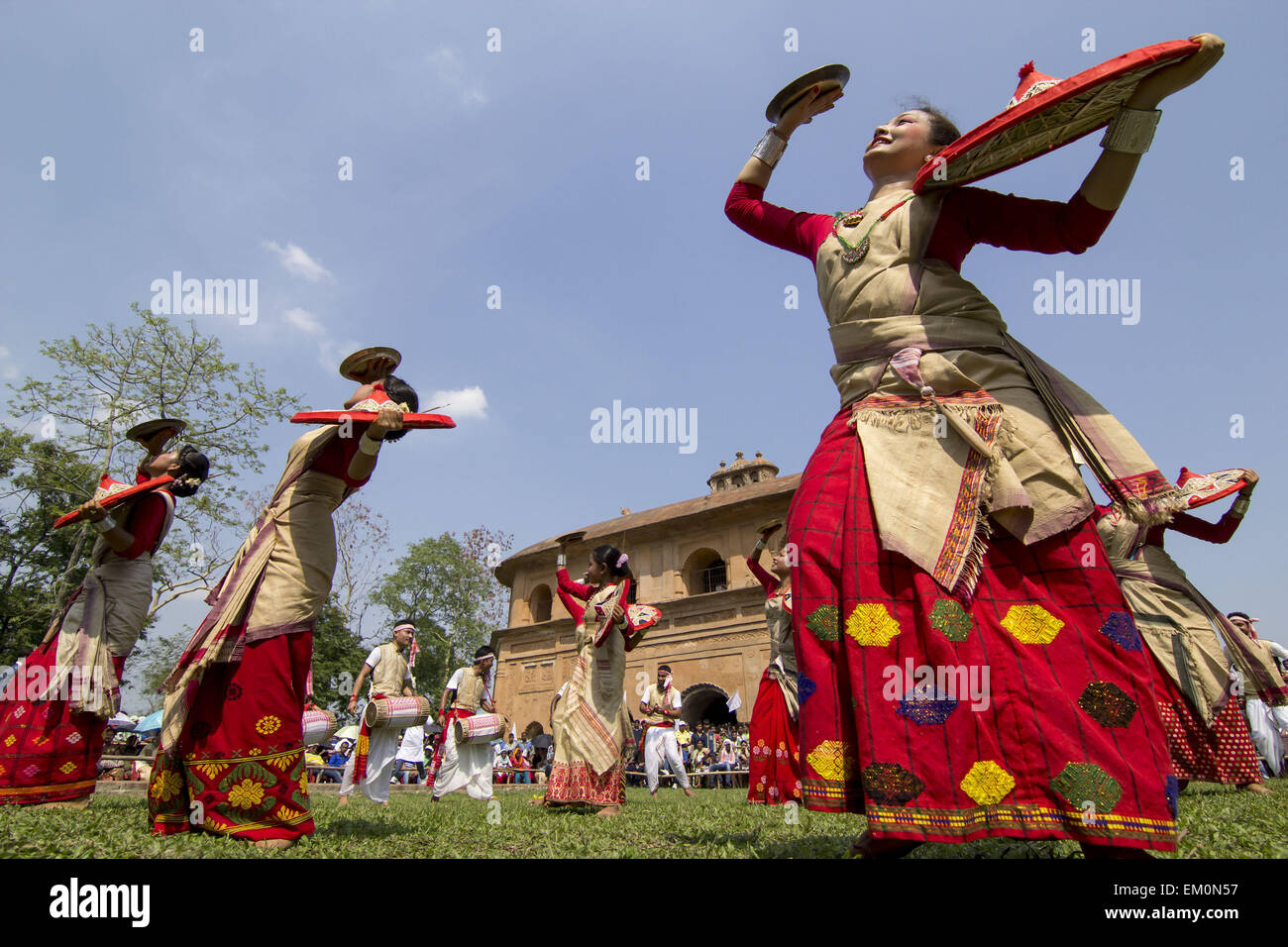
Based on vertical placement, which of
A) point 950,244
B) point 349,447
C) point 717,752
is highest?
point 950,244

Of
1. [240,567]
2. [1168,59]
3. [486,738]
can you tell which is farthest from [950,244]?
[486,738]

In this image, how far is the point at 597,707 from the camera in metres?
7.36

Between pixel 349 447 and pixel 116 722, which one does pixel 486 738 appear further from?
pixel 116 722

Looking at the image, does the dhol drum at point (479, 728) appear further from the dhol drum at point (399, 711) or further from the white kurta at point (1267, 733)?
the white kurta at point (1267, 733)

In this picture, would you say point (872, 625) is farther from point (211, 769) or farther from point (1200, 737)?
point (1200, 737)

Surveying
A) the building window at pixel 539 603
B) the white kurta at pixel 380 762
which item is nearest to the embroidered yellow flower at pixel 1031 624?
the white kurta at pixel 380 762

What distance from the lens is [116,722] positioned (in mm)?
24141

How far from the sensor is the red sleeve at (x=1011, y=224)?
2.75 meters

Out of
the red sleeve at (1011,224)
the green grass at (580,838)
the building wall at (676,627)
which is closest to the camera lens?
the red sleeve at (1011,224)

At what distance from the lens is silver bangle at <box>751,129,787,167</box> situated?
356 centimetres

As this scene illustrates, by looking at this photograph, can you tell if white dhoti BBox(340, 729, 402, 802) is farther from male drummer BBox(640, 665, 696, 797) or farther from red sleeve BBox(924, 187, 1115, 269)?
red sleeve BBox(924, 187, 1115, 269)

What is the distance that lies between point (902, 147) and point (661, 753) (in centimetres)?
1126

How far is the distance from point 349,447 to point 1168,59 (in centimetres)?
398

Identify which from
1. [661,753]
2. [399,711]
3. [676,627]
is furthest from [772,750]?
[676,627]
